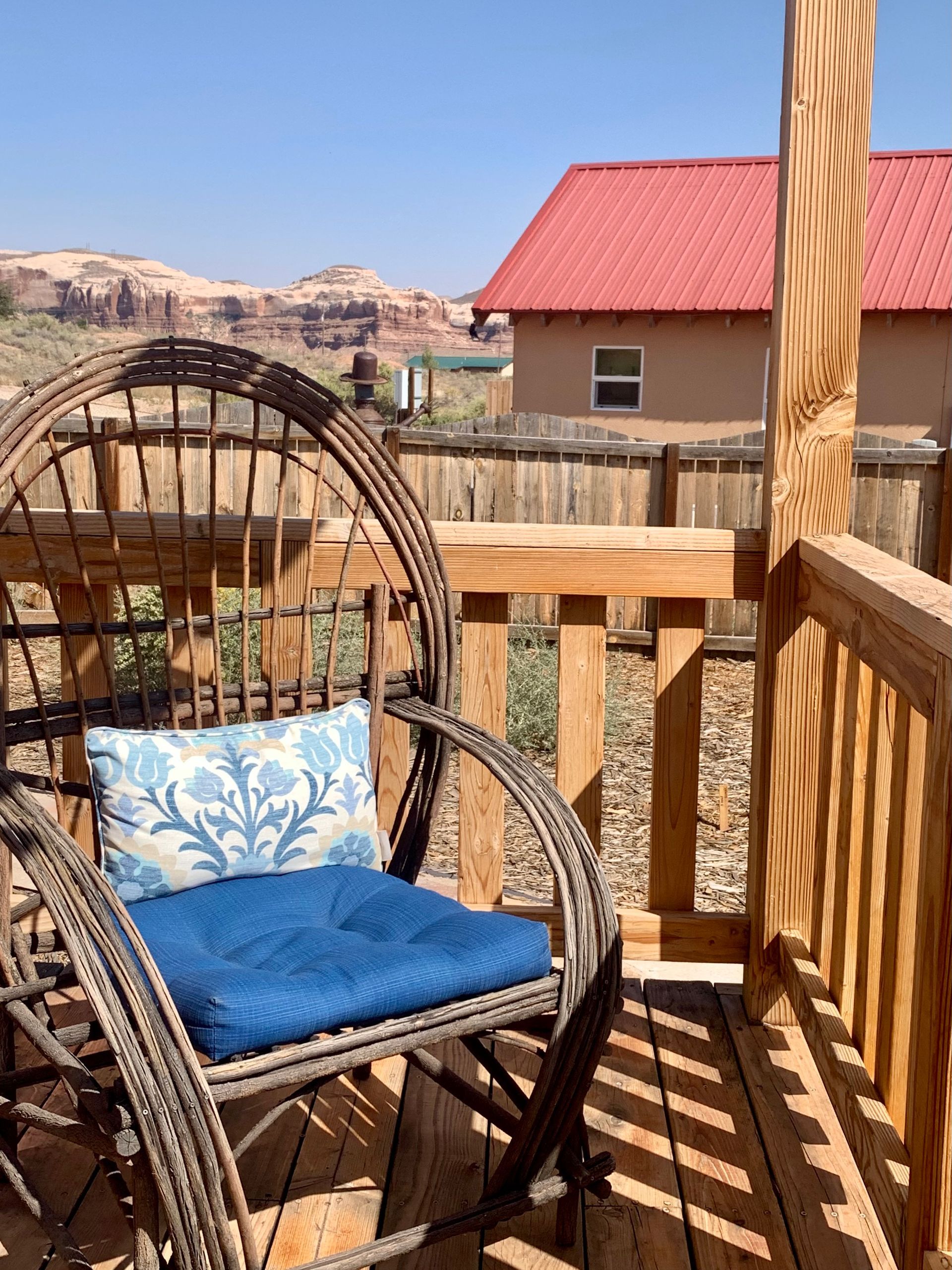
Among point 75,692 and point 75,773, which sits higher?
point 75,692

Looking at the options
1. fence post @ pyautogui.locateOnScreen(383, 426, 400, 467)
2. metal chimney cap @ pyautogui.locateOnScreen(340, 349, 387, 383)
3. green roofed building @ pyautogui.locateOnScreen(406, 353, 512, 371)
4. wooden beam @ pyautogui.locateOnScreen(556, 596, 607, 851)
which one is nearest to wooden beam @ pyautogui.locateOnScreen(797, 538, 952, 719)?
wooden beam @ pyautogui.locateOnScreen(556, 596, 607, 851)

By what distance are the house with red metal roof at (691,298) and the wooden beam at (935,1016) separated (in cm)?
1098

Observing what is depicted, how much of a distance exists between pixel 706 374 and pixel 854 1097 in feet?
37.9

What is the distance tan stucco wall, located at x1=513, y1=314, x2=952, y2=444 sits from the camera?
38.1 ft

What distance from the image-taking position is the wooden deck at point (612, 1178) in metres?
1.50

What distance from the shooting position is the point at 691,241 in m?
12.7

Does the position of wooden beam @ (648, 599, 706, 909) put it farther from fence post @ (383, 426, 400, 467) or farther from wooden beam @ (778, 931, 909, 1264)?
fence post @ (383, 426, 400, 467)

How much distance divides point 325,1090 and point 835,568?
1181 millimetres

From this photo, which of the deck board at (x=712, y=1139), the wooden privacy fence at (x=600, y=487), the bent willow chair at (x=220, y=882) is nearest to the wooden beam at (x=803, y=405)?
the deck board at (x=712, y=1139)

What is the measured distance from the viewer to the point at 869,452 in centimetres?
658

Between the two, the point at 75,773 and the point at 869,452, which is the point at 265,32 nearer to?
the point at 869,452

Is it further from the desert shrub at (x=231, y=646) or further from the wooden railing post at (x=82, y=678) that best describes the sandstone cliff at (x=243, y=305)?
the wooden railing post at (x=82, y=678)

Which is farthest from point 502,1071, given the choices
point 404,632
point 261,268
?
point 261,268

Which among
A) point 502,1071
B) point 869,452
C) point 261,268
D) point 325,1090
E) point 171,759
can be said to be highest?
point 261,268
